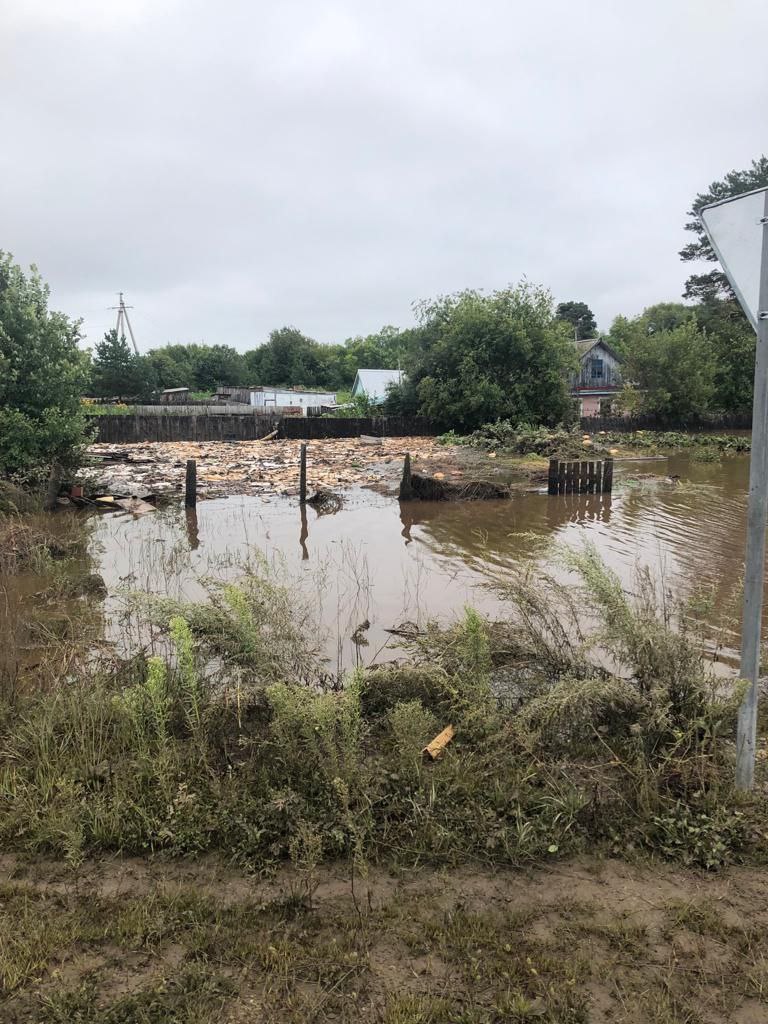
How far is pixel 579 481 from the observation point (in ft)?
55.1

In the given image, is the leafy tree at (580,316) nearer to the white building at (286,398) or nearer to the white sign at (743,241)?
the white building at (286,398)

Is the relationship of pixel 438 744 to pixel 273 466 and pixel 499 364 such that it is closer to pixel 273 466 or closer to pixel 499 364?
pixel 273 466

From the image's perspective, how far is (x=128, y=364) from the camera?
47.9 meters

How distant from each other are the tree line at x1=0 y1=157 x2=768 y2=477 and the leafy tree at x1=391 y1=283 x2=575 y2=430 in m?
0.06

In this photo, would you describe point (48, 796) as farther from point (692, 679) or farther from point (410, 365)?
point (410, 365)

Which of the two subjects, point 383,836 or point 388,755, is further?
point 388,755

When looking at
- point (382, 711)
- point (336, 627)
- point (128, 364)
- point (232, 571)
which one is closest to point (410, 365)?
point (128, 364)

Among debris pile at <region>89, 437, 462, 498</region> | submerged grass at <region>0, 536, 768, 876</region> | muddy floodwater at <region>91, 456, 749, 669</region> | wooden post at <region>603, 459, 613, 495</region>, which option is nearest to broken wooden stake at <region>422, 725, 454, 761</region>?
submerged grass at <region>0, 536, 768, 876</region>

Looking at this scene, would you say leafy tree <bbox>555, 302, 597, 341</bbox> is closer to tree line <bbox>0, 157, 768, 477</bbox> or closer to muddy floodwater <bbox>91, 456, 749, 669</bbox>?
tree line <bbox>0, 157, 768, 477</bbox>

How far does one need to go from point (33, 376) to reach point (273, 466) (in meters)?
9.95

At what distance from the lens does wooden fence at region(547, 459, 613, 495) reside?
16.7m

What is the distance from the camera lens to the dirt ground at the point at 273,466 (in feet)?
58.6

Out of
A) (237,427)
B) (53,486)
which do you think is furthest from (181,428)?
(53,486)

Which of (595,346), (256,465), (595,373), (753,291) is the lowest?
(256,465)
